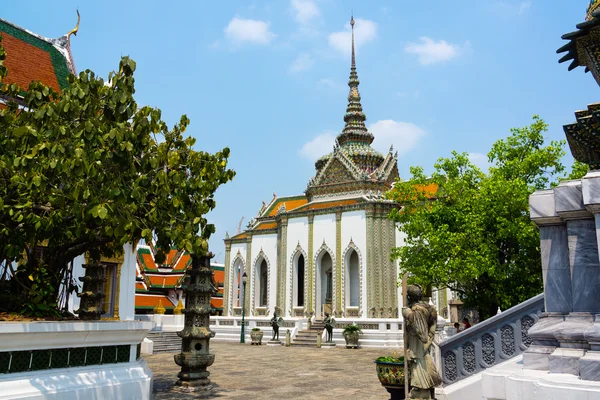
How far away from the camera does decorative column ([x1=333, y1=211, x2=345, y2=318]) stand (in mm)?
25844

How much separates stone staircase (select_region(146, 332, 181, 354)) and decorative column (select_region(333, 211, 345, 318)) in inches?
327

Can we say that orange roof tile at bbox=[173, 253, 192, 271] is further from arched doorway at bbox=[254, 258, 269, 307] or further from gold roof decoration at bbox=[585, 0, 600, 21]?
gold roof decoration at bbox=[585, 0, 600, 21]

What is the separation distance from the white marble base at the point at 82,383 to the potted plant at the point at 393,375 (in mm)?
3385

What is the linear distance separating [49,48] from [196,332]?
41.7 feet

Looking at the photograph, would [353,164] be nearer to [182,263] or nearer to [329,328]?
[329,328]

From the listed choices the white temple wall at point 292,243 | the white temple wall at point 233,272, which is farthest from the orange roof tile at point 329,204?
the white temple wall at point 233,272

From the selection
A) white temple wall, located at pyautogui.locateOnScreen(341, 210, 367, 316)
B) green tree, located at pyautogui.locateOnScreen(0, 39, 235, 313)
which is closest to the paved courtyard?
green tree, located at pyautogui.locateOnScreen(0, 39, 235, 313)

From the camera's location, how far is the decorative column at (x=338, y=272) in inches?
1017

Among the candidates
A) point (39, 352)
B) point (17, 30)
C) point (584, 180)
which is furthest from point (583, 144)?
point (17, 30)

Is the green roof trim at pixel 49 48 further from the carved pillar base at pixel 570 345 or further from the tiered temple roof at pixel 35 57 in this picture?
the carved pillar base at pixel 570 345

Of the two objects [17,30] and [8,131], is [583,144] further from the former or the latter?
[17,30]

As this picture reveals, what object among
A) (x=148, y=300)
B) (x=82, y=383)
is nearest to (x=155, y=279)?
(x=148, y=300)

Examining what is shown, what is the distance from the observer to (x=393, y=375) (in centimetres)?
738

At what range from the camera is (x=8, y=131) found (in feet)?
20.2
